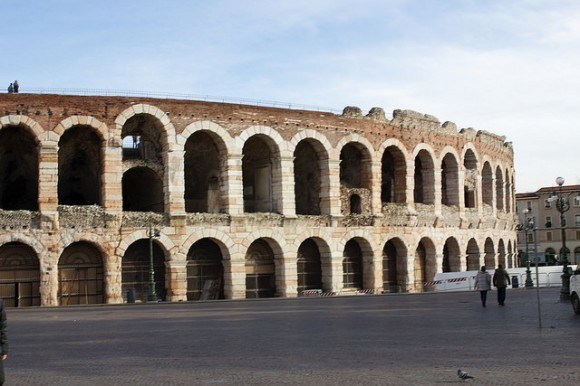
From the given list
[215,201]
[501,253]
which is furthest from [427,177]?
[215,201]

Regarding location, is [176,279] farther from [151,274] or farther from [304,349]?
[304,349]

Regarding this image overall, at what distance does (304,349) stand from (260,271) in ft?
87.9

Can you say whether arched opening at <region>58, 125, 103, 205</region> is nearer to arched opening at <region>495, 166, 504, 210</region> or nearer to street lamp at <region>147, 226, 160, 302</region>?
street lamp at <region>147, 226, 160, 302</region>

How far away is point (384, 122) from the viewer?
4503 centimetres

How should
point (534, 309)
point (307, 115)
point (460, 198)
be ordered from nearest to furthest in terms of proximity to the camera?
point (534, 309) < point (307, 115) < point (460, 198)

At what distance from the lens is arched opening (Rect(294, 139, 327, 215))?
141ft

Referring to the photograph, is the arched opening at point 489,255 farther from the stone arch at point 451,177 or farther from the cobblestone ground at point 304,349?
the cobblestone ground at point 304,349

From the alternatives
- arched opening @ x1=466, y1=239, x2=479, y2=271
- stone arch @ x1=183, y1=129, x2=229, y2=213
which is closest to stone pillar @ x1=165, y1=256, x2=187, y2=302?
stone arch @ x1=183, y1=129, x2=229, y2=213

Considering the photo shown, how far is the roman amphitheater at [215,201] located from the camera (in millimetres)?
35156

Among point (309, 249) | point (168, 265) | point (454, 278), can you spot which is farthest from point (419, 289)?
point (168, 265)

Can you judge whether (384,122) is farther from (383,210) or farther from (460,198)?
(460,198)

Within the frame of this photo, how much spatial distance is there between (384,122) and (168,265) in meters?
14.8

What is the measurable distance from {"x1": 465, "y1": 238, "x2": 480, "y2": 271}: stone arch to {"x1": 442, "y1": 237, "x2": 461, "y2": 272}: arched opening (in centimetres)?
212

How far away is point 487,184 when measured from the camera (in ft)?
180
